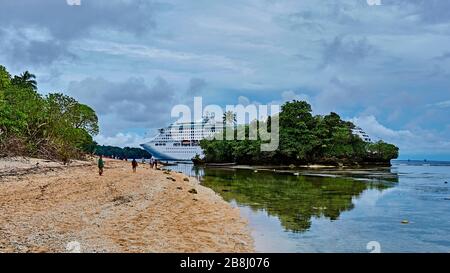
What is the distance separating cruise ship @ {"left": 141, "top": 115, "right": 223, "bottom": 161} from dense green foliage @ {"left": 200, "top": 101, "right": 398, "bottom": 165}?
35959mm

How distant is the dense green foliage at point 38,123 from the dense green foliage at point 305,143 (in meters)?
33.6

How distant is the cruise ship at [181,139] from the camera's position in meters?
126

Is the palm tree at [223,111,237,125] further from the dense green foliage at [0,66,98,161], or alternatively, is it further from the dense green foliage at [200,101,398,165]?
the dense green foliage at [0,66,98,161]

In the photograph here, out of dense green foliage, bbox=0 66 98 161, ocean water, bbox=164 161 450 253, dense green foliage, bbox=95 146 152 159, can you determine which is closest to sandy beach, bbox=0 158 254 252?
ocean water, bbox=164 161 450 253

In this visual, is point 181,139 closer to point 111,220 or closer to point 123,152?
point 123,152

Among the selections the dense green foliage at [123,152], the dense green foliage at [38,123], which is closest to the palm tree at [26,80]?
the dense green foliage at [38,123]

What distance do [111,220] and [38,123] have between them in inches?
1320

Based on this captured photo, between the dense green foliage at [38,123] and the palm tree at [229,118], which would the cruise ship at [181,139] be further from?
the dense green foliage at [38,123]

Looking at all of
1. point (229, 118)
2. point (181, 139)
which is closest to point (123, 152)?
point (181, 139)

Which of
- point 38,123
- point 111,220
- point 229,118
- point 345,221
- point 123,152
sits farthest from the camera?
point 123,152

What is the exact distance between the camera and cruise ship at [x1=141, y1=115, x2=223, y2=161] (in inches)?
4978

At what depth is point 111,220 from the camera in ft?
44.2

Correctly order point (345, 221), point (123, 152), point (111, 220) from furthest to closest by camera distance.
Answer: point (123, 152), point (345, 221), point (111, 220)
